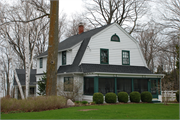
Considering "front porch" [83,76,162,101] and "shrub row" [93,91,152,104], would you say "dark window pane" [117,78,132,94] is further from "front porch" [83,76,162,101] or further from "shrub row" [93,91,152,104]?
"shrub row" [93,91,152,104]

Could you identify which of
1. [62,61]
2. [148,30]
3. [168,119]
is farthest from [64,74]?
[148,30]

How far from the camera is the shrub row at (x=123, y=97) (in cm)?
1605

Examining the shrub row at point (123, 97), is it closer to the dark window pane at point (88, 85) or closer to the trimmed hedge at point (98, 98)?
the trimmed hedge at point (98, 98)

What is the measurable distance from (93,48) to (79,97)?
15.4 ft

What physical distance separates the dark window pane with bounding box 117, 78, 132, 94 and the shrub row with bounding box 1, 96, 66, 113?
8.61 metres

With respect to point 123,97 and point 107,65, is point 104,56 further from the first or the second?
point 123,97

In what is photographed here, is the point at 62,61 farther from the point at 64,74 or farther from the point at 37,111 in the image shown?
the point at 37,111

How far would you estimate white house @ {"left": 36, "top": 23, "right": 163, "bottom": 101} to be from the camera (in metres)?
18.0

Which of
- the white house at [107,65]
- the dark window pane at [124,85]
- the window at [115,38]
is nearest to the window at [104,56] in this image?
the white house at [107,65]

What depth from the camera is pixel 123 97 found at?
17031 mm

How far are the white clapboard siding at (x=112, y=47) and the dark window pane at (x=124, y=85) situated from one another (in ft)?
6.31

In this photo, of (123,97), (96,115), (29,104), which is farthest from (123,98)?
(29,104)

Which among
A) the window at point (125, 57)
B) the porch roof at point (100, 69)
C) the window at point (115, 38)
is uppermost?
the window at point (115, 38)

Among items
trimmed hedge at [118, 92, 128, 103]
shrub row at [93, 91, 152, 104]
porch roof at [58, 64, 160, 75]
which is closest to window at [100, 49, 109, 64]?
porch roof at [58, 64, 160, 75]
